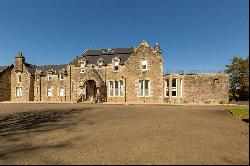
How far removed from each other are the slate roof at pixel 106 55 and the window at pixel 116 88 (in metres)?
3.64

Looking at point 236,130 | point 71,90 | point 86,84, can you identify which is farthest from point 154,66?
point 236,130

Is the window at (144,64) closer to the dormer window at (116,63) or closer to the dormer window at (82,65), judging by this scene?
the dormer window at (116,63)

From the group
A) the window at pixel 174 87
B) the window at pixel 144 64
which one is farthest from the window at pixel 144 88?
the window at pixel 174 87

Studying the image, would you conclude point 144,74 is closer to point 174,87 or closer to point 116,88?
point 174,87

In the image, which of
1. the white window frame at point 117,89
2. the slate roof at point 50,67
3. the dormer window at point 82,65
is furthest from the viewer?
the slate roof at point 50,67

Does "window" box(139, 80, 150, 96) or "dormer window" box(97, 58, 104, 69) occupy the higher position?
"dormer window" box(97, 58, 104, 69)

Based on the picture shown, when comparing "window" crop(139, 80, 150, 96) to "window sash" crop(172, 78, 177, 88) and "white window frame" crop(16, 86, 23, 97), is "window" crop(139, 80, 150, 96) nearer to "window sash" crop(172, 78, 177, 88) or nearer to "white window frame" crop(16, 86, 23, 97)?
"window sash" crop(172, 78, 177, 88)

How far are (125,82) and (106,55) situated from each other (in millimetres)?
6972

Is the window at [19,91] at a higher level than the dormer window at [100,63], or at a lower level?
lower

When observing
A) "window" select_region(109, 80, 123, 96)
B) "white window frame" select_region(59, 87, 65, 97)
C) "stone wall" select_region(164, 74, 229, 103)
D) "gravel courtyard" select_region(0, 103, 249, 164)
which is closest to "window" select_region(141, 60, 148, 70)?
"stone wall" select_region(164, 74, 229, 103)

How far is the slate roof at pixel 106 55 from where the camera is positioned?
41.2 meters

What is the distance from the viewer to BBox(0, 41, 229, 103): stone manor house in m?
36.7

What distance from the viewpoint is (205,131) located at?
36.1 ft

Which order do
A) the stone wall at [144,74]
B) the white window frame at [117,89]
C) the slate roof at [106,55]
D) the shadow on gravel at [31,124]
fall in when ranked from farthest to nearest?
1. the slate roof at [106,55]
2. the white window frame at [117,89]
3. the stone wall at [144,74]
4. the shadow on gravel at [31,124]
